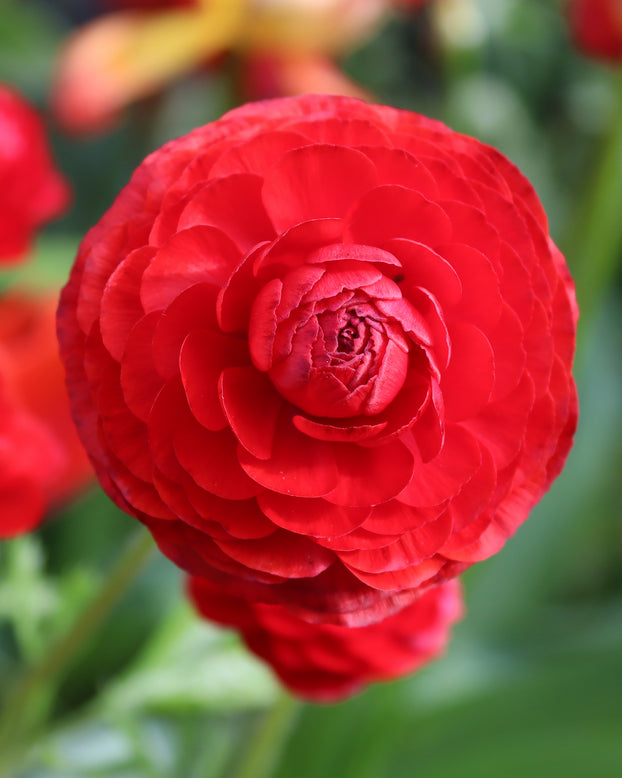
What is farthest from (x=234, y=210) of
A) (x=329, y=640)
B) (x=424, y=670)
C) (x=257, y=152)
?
(x=424, y=670)

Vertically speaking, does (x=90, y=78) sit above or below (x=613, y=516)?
above

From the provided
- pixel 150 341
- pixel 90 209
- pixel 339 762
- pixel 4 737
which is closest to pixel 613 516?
pixel 339 762

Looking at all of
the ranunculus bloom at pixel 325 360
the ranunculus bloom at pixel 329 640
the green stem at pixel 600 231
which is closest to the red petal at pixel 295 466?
the ranunculus bloom at pixel 325 360

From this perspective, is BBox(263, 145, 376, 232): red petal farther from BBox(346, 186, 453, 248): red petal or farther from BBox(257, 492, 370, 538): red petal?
BBox(257, 492, 370, 538): red petal

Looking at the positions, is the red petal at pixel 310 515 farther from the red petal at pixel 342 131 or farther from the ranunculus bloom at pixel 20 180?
the ranunculus bloom at pixel 20 180

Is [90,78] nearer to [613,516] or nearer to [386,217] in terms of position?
[386,217]

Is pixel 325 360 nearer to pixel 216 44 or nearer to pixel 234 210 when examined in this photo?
pixel 234 210
